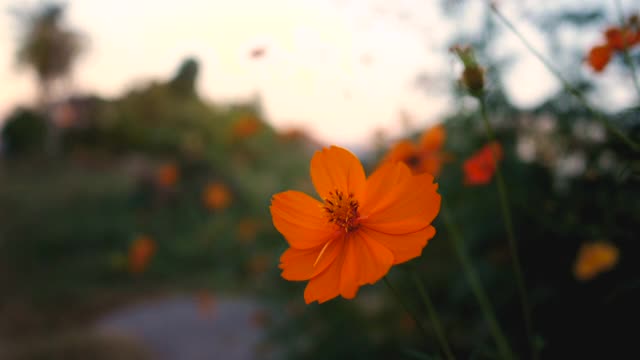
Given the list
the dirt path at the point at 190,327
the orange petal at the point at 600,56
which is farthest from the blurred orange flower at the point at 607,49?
the dirt path at the point at 190,327

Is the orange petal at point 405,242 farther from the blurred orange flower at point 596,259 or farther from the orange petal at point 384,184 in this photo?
the blurred orange flower at point 596,259

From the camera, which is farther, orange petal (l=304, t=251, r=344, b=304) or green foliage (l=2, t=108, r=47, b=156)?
green foliage (l=2, t=108, r=47, b=156)

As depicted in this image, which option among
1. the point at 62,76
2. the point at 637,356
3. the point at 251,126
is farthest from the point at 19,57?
the point at 637,356

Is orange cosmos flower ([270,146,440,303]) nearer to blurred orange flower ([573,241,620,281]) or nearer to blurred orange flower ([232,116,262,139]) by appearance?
blurred orange flower ([573,241,620,281])

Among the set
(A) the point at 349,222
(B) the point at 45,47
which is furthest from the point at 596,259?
(B) the point at 45,47

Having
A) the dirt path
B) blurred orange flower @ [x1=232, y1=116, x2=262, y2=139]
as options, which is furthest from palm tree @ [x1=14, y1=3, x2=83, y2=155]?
blurred orange flower @ [x1=232, y1=116, x2=262, y2=139]

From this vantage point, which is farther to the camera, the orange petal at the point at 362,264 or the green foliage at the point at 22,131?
the green foliage at the point at 22,131
